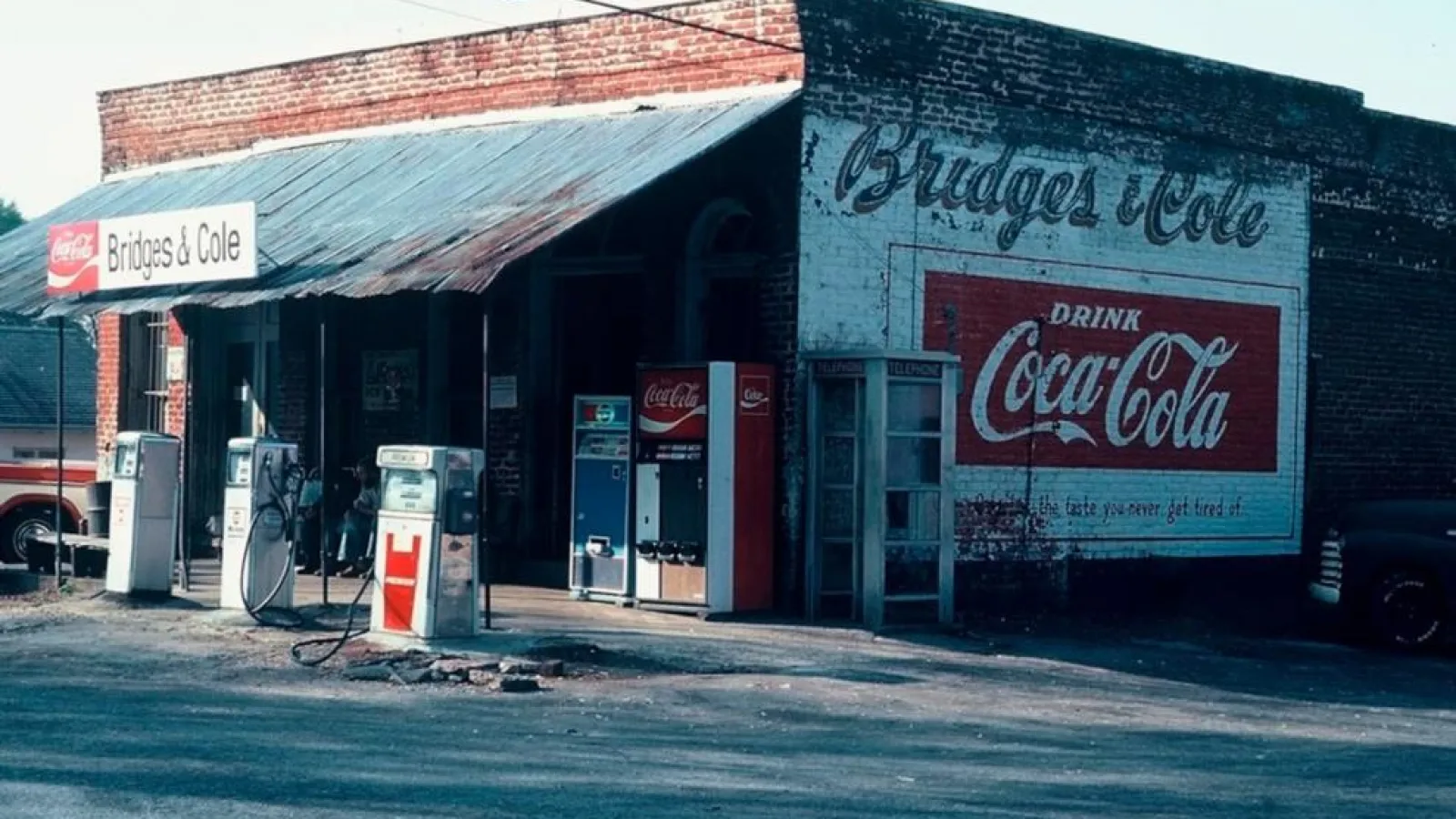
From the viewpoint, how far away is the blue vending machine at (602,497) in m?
19.5

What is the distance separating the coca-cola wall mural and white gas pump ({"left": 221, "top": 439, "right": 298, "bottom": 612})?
16.0 ft

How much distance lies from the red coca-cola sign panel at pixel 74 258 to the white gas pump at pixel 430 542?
248 inches

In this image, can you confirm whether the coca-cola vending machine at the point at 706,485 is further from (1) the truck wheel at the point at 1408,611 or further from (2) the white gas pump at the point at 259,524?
(1) the truck wheel at the point at 1408,611

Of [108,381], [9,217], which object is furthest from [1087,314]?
[9,217]

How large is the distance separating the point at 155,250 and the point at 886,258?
7.15 meters

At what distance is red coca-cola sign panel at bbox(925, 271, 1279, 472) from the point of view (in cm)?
2041

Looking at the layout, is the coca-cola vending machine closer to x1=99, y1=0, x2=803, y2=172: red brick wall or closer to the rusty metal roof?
the rusty metal roof

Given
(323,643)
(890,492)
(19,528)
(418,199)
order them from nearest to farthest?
1. (323,643)
2. (890,492)
3. (418,199)
4. (19,528)

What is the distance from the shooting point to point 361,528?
2216 cm

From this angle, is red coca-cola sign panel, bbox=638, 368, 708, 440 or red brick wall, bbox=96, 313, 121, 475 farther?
red brick wall, bbox=96, 313, 121, 475

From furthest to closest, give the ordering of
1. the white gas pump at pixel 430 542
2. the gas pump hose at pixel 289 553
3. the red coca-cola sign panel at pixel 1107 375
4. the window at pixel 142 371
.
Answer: the window at pixel 142 371 < the red coca-cola sign panel at pixel 1107 375 < the gas pump hose at pixel 289 553 < the white gas pump at pixel 430 542

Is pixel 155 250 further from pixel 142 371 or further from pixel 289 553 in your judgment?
pixel 142 371

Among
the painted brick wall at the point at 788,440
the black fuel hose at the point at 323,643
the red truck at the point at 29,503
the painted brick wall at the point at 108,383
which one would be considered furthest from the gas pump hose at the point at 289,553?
the red truck at the point at 29,503

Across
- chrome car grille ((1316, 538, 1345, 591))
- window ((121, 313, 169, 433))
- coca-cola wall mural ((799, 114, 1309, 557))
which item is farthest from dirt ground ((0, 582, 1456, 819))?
window ((121, 313, 169, 433))
